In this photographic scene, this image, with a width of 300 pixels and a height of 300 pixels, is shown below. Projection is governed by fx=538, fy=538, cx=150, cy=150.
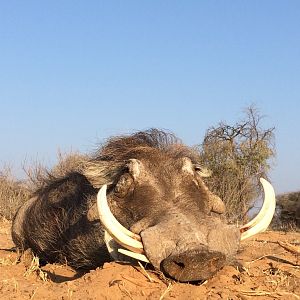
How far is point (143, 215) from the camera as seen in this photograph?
4.34 metres

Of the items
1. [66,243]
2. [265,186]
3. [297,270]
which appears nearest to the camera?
[265,186]

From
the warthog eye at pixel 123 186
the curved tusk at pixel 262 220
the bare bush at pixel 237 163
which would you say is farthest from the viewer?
the bare bush at pixel 237 163

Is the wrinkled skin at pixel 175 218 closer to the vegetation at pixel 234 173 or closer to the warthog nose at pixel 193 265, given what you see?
the warthog nose at pixel 193 265

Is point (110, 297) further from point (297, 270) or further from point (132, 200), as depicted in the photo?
point (297, 270)

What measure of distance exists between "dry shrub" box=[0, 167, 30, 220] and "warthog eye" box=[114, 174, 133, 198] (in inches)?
504

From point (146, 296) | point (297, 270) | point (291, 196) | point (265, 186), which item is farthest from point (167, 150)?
point (291, 196)

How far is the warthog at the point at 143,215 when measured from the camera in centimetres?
375

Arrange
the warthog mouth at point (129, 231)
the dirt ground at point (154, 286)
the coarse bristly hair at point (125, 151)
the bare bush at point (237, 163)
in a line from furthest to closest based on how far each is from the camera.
A: 1. the bare bush at point (237, 163)
2. the coarse bristly hair at point (125, 151)
3. the warthog mouth at point (129, 231)
4. the dirt ground at point (154, 286)

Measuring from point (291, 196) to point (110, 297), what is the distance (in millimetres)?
19149

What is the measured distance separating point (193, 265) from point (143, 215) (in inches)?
32.2

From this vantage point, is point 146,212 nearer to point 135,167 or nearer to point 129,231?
point 129,231

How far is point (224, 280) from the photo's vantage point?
394cm

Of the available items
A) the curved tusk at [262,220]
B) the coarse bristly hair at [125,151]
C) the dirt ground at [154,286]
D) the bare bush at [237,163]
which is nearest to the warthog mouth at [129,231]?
the curved tusk at [262,220]

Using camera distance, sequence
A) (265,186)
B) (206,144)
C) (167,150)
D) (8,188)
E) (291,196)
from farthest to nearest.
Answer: (291,196) < (8,188) < (206,144) < (167,150) < (265,186)
